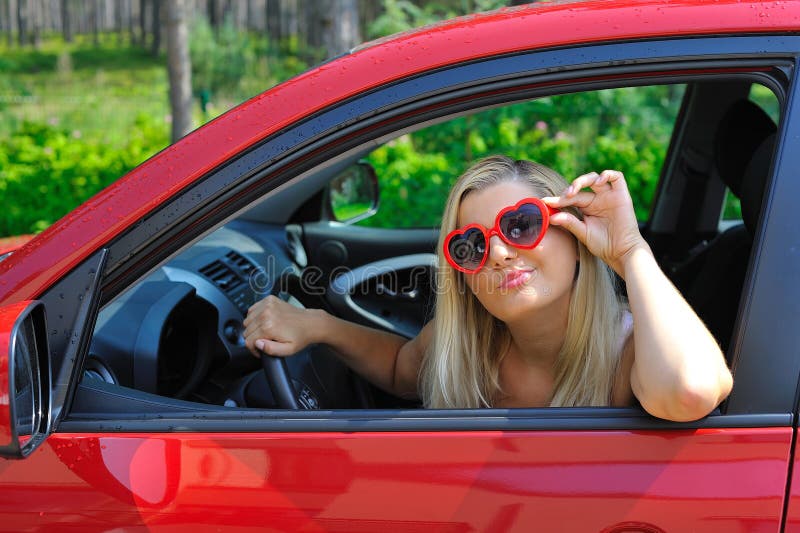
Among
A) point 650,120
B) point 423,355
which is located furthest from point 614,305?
point 650,120

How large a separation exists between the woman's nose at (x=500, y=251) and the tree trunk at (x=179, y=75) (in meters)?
6.28

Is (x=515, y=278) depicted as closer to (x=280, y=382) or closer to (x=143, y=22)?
(x=280, y=382)

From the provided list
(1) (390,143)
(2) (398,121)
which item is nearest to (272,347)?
(2) (398,121)

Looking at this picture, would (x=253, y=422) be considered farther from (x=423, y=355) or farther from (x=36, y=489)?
(x=423, y=355)

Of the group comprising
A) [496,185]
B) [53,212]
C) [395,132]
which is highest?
[395,132]

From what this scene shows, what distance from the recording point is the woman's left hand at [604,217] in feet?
4.80

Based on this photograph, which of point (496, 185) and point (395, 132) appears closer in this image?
point (395, 132)

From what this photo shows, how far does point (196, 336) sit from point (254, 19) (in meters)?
27.6

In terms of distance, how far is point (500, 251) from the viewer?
1520 millimetres

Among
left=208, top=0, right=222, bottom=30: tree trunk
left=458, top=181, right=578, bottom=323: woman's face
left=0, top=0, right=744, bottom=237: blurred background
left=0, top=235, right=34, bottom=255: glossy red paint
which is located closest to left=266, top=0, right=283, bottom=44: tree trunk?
left=208, top=0, right=222, bottom=30: tree trunk

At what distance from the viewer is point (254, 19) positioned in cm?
2827

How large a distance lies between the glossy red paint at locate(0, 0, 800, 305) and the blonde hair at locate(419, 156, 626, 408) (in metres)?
0.32

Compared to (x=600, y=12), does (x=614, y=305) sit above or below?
below

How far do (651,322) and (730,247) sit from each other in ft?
3.38
